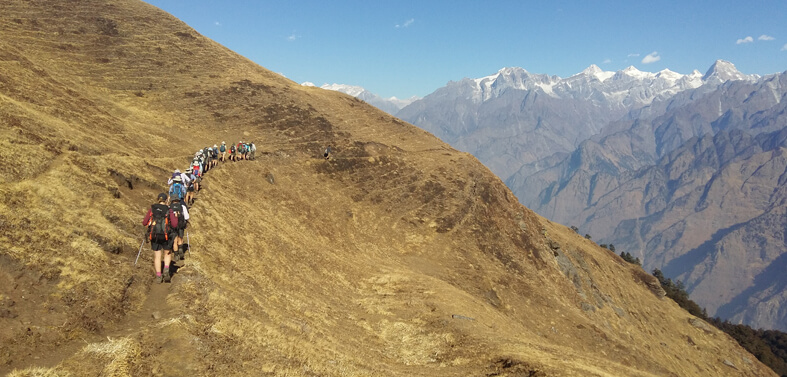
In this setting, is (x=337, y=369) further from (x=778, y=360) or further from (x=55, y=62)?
(x=778, y=360)

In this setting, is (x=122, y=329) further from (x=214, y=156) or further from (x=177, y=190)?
(x=214, y=156)

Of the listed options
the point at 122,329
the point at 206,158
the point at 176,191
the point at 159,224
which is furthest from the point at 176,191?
the point at 206,158

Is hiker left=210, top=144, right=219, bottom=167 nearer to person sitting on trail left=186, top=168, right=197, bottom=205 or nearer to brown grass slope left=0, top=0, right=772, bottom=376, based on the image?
brown grass slope left=0, top=0, right=772, bottom=376

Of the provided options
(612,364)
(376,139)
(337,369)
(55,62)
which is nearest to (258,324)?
(337,369)

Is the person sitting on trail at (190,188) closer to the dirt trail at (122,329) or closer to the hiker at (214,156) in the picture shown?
the dirt trail at (122,329)

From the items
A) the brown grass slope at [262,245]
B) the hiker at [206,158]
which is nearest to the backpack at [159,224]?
the brown grass slope at [262,245]

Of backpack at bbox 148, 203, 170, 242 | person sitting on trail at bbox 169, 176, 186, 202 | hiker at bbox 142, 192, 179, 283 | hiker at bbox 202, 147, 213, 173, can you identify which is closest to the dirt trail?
hiker at bbox 142, 192, 179, 283

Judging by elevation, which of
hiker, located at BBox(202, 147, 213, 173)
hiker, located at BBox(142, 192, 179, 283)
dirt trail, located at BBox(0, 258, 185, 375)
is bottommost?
dirt trail, located at BBox(0, 258, 185, 375)
